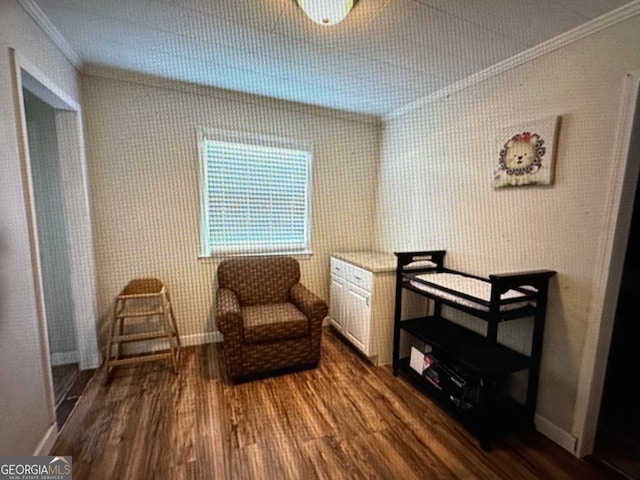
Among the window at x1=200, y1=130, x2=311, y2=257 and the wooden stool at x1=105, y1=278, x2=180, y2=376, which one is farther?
the window at x1=200, y1=130, x2=311, y2=257

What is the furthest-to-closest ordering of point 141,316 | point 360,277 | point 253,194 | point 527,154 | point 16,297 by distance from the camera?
point 253,194
point 360,277
point 141,316
point 527,154
point 16,297

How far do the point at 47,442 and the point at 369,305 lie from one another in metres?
2.05

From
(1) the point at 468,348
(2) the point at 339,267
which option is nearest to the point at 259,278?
(2) the point at 339,267

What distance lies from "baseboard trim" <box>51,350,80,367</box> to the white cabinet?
2223 mm

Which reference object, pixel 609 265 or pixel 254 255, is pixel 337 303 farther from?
pixel 609 265

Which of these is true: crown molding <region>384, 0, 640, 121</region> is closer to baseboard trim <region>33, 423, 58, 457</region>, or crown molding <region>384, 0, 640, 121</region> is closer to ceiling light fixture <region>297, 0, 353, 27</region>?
ceiling light fixture <region>297, 0, 353, 27</region>

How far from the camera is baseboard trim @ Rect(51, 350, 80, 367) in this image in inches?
85.4

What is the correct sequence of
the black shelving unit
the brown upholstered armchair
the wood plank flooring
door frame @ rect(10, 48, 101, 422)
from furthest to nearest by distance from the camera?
the brown upholstered armchair → door frame @ rect(10, 48, 101, 422) → the black shelving unit → the wood plank flooring

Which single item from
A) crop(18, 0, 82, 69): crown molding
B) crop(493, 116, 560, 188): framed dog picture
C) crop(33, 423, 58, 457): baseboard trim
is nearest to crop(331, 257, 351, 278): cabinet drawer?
crop(493, 116, 560, 188): framed dog picture

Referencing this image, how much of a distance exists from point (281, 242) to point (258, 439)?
1.68 meters

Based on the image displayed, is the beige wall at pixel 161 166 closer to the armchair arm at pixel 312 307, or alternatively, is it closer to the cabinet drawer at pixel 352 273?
the cabinet drawer at pixel 352 273

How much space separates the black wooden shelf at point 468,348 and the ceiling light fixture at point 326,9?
1851 millimetres

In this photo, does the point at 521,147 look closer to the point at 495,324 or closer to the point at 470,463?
the point at 495,324

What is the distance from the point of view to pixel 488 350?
175cm
